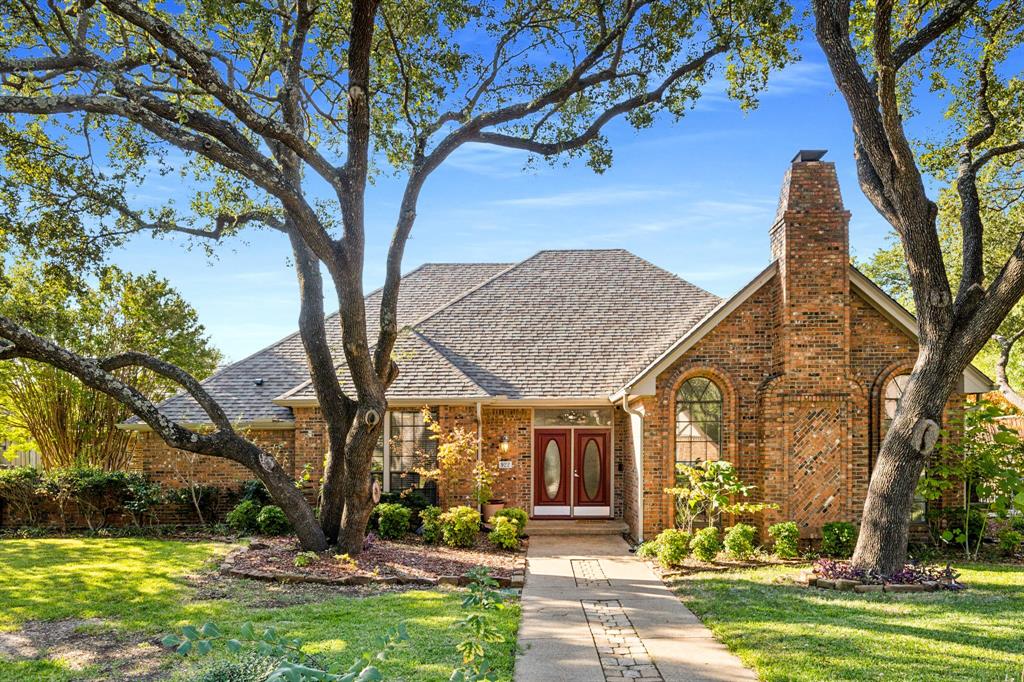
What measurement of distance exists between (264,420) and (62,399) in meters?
7.35

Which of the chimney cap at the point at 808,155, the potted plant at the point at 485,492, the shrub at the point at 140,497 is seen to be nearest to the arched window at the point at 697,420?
the potted plant at the point at 485,492

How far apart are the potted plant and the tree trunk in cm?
689

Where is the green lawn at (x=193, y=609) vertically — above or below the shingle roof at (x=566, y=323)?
below

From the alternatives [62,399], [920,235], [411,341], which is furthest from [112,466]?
[920,235]

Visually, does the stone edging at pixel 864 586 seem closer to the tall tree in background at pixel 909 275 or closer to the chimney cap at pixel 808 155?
the tall tree in background at pixel 909 275

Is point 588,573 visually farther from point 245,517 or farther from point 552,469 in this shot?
point 245,517

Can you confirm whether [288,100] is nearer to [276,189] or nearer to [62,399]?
[276,189]

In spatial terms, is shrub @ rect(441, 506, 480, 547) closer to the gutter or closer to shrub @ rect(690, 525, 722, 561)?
the gutter

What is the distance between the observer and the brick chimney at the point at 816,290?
1314 cm

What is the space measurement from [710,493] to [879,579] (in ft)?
9.86

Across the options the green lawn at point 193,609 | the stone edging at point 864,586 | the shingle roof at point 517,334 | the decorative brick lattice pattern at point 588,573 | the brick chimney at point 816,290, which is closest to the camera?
the green lawn at point 193,609

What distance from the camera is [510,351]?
17031 mm

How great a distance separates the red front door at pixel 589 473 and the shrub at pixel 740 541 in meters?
4.16

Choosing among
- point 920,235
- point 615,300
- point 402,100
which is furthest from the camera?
point 615,300
